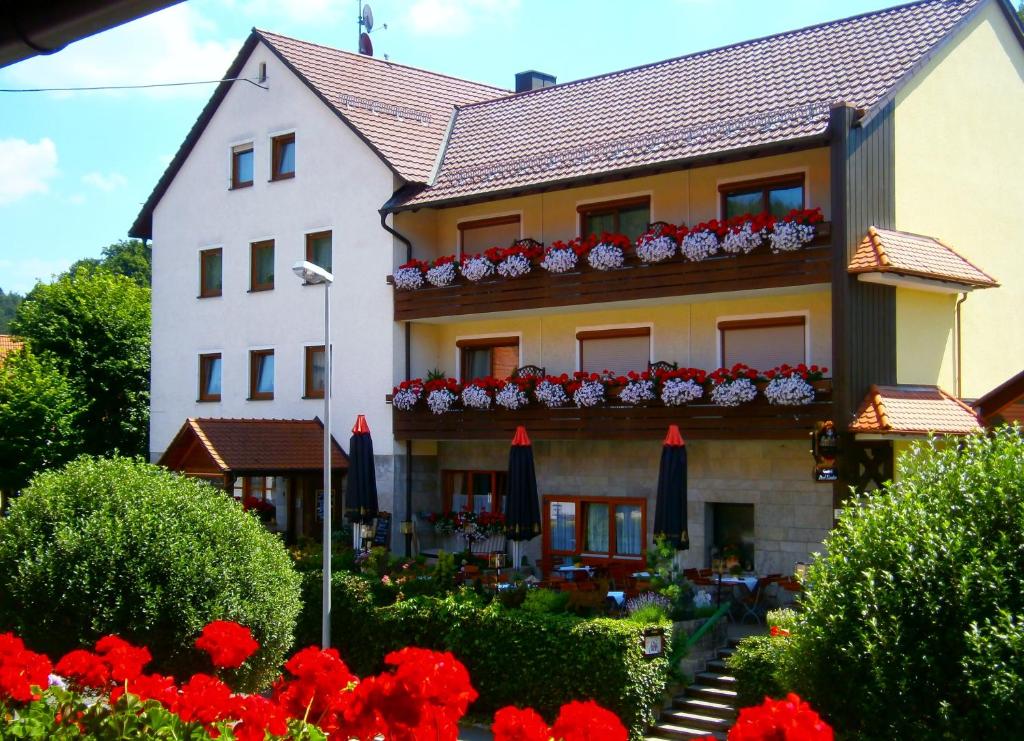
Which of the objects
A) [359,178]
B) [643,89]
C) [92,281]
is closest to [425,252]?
[359,178]

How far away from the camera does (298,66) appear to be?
29.8 meters

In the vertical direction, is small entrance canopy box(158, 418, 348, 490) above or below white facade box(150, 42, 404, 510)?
below

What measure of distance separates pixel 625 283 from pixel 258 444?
29.4 feet

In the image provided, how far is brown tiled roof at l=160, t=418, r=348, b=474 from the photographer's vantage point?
88.5 feet

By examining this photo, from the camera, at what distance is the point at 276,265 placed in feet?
99.2

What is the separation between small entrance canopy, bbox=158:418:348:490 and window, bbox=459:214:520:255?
17.2 feet

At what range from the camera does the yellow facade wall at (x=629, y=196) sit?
73.8 ft

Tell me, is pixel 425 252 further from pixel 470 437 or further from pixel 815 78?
pixel 815 78

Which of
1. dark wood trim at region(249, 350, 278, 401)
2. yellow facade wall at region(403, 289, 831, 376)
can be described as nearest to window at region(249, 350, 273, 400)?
dark wood trim at region(249, 350, 278, 401)

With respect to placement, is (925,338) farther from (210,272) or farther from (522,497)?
(210,272)

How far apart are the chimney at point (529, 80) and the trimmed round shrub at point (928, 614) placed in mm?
23846

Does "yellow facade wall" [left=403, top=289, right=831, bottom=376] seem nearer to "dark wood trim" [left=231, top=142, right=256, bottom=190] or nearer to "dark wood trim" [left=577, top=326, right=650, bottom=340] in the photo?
"dark wood trim" [left=577, top=326, right=650, bottom=340]

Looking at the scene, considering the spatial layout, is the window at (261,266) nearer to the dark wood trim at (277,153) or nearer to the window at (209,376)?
the dark wood trim at (277,153)

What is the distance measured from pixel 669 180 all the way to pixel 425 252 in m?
6.33
